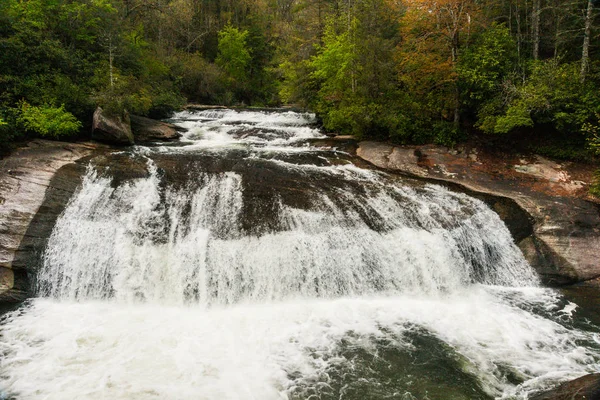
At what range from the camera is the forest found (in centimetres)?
1224

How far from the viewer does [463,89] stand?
1412 centimetres

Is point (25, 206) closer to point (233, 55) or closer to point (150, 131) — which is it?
point (150, 131)

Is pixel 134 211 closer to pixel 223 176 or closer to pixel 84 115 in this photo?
pixel 223 176

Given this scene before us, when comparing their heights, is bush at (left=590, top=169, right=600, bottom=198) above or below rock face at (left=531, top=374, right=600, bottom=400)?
above

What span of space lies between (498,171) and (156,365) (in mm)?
12531

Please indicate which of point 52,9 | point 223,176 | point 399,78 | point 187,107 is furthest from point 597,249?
point 187,107

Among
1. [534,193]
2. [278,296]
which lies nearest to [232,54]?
[534,193]

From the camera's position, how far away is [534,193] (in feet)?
36.6

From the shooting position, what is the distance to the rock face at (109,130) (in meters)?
12.9

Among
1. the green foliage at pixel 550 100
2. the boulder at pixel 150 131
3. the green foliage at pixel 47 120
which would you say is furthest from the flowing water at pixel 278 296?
the green foliage at pixel 550 100

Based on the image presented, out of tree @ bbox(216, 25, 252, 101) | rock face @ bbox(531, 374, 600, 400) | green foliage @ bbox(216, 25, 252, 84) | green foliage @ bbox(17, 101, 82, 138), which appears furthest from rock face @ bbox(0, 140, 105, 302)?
green foliage @ bbox(216, 25, 252, 84)

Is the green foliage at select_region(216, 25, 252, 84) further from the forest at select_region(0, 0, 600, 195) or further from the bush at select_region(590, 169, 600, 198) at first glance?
the bush at select_region(590, 169, 600, 198)

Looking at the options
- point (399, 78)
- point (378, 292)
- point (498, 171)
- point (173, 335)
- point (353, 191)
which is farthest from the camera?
point (399, 78)

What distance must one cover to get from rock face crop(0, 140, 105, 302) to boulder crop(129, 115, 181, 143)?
4223 millimetres
